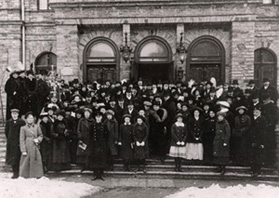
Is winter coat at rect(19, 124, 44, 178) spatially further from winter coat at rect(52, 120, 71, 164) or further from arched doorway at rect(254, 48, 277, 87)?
arched doorway at rect(254, 48, 277, 87)

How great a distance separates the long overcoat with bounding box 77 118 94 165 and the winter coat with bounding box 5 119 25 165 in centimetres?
172

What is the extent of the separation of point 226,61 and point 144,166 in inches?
363

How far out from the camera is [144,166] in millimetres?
11164

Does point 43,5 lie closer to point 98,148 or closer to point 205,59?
point 205,59

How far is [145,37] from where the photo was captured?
18641 millimetres

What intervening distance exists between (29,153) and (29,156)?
0.08 m

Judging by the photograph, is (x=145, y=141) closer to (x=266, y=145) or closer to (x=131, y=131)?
(x=131, y=131)

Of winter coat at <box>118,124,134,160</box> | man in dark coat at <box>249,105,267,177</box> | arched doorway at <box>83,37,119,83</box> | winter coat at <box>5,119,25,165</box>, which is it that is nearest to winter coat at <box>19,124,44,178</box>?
winter coat at <box>5,119,25,165</box>

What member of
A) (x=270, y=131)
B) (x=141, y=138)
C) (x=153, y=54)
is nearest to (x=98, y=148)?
(x=141, y=138)

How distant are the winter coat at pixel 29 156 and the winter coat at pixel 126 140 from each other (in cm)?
245

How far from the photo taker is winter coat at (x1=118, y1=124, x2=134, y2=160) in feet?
35.9

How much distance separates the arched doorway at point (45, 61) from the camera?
66.0 ft

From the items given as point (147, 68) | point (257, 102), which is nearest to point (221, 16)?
point (147, 68)

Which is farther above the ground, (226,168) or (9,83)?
(9,83)
